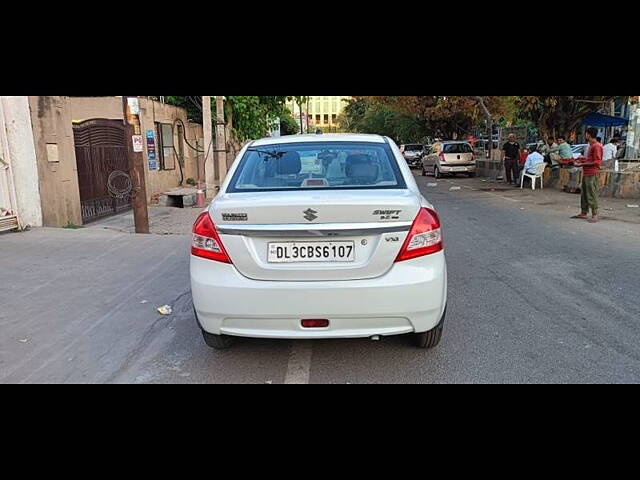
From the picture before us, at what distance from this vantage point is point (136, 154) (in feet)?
29.6

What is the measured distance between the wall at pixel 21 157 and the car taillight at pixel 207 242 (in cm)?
675

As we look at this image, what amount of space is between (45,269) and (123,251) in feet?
4.39

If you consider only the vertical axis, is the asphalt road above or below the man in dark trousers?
below

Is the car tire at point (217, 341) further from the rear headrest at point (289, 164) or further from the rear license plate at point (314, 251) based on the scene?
the rear headrest at point (289, 164)

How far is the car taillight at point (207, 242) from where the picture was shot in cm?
344

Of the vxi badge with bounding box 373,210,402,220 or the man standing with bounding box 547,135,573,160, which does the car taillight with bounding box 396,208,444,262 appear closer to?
the vxi badge with bounding box 373,210,402,220

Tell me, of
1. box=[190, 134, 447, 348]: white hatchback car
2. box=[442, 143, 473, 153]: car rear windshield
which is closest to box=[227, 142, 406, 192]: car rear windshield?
box=[190, 134, 447, 348]: white hatchback car

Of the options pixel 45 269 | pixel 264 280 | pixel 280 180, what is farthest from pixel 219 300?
pixel 45 269

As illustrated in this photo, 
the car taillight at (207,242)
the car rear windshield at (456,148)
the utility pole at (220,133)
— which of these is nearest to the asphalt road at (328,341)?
the car taillight at (207,242)

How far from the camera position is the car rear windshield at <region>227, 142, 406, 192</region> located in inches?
155

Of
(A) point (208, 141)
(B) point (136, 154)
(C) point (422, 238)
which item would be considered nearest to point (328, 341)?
(C) point (422, 238)

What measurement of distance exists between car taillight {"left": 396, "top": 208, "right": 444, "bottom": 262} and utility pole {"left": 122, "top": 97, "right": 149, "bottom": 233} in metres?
6.93

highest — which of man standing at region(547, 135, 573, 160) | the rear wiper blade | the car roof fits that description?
the car roof
